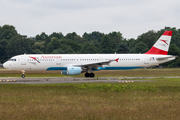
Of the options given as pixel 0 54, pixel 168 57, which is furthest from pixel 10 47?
pixel 168 57

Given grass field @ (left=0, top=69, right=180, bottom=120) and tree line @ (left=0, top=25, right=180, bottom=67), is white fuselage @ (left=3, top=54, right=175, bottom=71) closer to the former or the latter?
grass field @ (left=0, top=69, right=180, bottom=120)

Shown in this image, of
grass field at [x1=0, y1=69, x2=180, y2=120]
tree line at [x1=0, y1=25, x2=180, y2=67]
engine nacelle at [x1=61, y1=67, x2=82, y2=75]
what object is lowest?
grass field at [x1=0, y1=69, x2=180, y2=120]

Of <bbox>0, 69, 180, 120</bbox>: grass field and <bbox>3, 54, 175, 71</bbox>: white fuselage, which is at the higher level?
<bbox>3, 54, 175, 71</bbox>: white fuselage

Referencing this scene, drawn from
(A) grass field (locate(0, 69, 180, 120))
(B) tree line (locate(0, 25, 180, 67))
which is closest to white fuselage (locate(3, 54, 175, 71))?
(A) grass field (locate(0, 69, 180, 120))

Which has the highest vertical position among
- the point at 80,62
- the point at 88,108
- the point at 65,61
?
the point at 65,61

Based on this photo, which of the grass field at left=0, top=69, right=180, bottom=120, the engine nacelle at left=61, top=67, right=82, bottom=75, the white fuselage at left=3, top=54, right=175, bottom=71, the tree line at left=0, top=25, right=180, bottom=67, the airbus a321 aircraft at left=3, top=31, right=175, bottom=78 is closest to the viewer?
the grass field at left=0, top=69, right=180, bottom=120

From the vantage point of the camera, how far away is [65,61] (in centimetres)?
3675

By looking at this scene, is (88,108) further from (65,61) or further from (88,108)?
(65,61)

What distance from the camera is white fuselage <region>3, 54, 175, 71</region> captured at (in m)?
36.3

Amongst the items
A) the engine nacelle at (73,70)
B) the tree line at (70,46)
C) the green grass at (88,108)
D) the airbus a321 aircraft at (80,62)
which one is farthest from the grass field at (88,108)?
the tree line at (70,46)

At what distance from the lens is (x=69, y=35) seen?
159000 mm

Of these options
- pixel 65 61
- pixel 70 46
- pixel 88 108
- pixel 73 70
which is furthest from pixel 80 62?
pixel 70 46

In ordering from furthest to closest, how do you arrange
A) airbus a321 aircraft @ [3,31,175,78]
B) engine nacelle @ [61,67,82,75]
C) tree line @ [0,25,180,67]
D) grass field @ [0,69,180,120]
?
1. tree line @ [0,25,180,67]
2. airbus a321 aircraft @ [3,31,175,78]
3. engine nacelle @ [61,67,82,75]
4. grass field @ [0,69,180,120]

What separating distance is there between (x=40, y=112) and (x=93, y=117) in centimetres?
247
